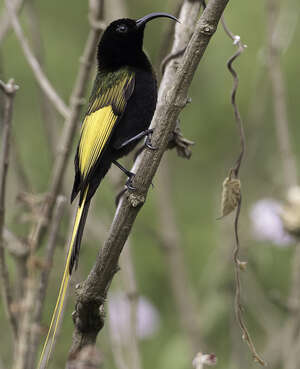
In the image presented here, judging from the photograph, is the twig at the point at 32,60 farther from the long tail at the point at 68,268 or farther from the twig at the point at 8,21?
the long tail at the point at 68,268

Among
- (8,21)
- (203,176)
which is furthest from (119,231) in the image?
(203,176)

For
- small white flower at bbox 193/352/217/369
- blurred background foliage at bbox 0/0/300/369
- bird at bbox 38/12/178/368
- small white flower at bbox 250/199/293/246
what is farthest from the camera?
blurred background foliage at bbox 0/0/300/369

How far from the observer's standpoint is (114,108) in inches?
112

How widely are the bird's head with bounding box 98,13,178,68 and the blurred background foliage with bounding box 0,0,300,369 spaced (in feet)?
2.24

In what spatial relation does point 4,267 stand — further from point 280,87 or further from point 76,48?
point 76,48

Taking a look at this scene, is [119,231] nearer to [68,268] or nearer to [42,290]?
[68,268]

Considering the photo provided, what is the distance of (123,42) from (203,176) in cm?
160

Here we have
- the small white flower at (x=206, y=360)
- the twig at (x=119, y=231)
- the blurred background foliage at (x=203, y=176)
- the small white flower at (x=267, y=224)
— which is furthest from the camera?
the blurred background foliage at (x=203, y=176)

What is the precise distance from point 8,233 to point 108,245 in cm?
92

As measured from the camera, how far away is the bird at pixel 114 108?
2562 mm

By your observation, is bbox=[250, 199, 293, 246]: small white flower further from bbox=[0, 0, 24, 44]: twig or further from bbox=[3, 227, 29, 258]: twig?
bbox=[0, 0, 24, 44]: twig

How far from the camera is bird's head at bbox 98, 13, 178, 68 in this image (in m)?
3.16

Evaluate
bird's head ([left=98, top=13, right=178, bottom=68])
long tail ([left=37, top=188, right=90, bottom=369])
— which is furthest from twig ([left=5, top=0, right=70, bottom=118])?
long tail ([left=37, top=188, right=90, bottom=369])

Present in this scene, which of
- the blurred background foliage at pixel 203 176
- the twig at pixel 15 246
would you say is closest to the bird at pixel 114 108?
the twig at pixel 15 246
